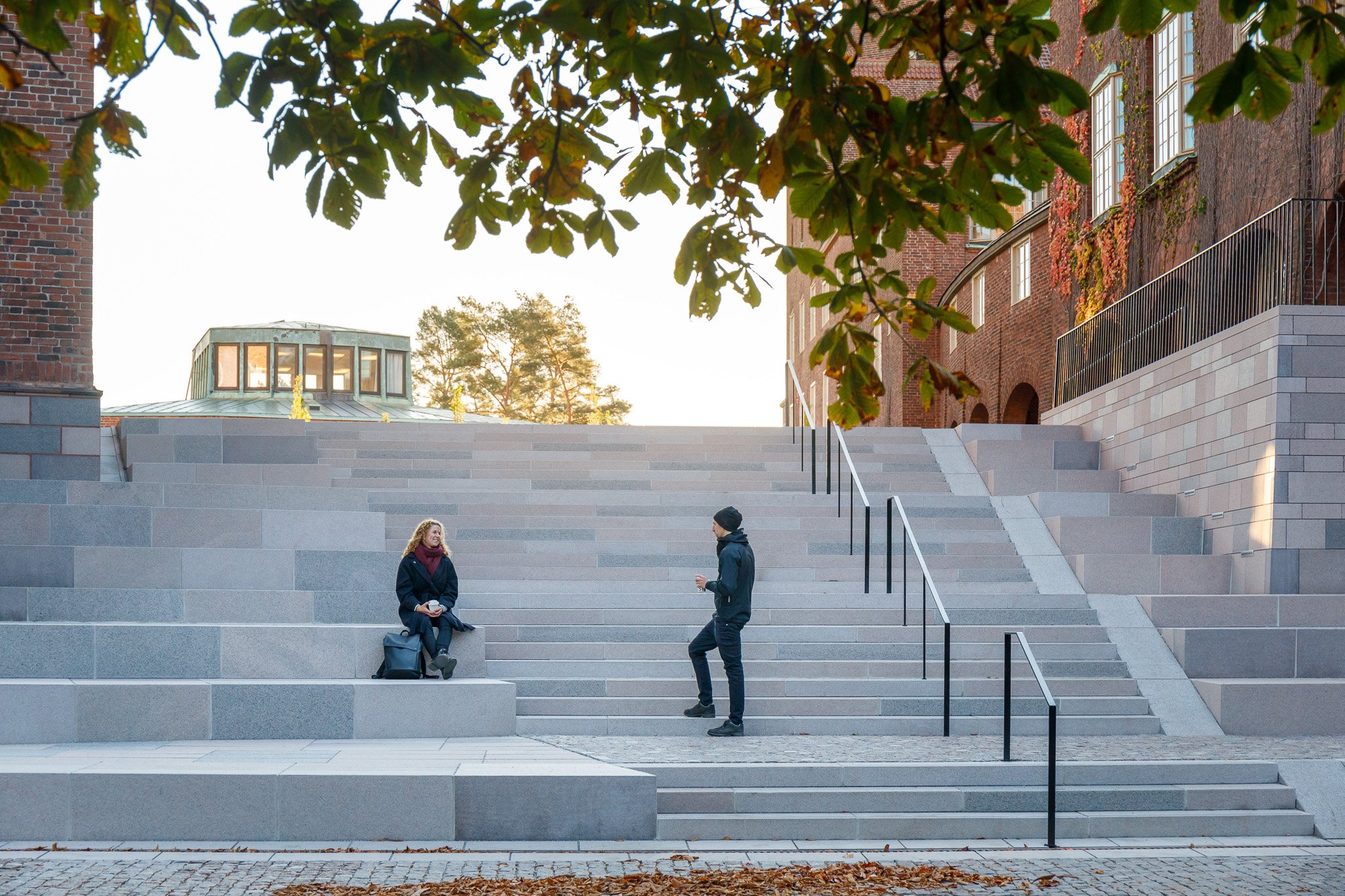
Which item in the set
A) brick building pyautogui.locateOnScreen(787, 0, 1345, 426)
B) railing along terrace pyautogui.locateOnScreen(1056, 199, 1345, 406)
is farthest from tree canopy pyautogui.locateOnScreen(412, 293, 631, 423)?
railing along terrace pyautogui.locateOnScreen(1056, 199, 1345, 406)

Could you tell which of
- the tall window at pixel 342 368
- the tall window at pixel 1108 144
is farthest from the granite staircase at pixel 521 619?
the tall window at pixel 342 368

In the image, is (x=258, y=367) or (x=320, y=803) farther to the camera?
(x=258, y=367)

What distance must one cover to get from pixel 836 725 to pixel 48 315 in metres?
9.81

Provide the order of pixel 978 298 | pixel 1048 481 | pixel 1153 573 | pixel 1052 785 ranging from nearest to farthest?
pixel 1052 785 < pixel 1153 573 < pixel 1048 481 < pixel 978 298

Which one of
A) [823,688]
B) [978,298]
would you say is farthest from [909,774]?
[978,298]

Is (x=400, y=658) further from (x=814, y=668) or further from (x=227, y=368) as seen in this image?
(x=227, y=368)

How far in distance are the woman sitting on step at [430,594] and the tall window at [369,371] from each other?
3605cm

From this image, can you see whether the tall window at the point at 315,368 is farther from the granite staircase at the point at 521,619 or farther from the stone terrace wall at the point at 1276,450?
the stone terrace wall at the point at 1276,450

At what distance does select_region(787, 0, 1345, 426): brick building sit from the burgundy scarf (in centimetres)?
711

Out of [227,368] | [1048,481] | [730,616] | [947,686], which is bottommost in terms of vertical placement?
[947,686]

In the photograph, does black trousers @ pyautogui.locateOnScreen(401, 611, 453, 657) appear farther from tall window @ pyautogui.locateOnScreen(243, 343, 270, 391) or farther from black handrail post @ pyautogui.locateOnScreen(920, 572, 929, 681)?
tall window @ pyautogui.locateOnScreen(243, 343, 270, 391)

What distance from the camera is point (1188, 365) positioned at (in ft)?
52.7

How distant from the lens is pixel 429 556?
1152cm

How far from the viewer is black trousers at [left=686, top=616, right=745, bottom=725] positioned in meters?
10.5
